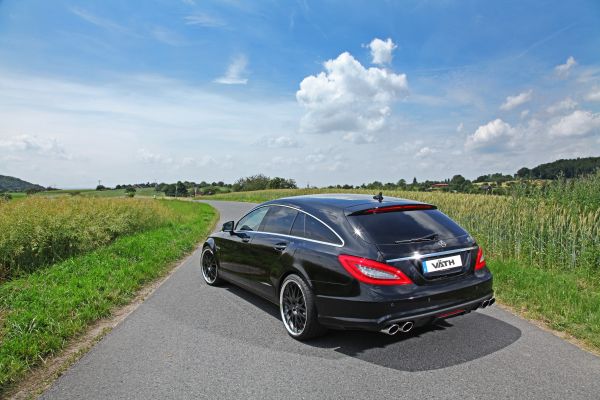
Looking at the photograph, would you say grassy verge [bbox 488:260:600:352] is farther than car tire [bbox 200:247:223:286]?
No

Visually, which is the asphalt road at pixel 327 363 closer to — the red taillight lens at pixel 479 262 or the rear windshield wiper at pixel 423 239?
the red taillight lens at pixel 479 262

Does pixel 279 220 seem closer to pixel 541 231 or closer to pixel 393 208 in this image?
pixel 393 208

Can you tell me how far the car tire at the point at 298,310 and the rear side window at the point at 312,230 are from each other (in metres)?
0.49

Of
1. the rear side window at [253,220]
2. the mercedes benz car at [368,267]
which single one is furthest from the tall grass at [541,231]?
the rear side window at [253,220]

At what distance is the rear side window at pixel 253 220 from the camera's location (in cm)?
563

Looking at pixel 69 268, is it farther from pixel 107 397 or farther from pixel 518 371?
pixel 518 371

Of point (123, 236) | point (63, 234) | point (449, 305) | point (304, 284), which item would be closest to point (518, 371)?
point (449, 305)

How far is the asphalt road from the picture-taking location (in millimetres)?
3117

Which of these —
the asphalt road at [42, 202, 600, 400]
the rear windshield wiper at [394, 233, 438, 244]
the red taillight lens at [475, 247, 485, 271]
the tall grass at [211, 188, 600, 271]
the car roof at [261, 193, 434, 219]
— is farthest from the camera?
the tall grass at [211, 188, 600, 271]

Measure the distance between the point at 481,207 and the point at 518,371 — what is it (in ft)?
29.1

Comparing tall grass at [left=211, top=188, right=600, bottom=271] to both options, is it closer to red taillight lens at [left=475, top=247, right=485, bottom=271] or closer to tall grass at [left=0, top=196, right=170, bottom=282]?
red taillight lens at [left=475, top=247, right=485, bottom=271]

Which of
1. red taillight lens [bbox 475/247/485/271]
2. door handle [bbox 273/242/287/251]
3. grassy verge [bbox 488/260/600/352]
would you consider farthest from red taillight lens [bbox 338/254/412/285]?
grassy verge [bbox 488/260/600/352]

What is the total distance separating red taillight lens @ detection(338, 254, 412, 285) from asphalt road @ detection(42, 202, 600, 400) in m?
0.74

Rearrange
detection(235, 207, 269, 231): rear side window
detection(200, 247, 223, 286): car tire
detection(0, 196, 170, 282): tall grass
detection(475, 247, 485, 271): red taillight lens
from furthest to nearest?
detection(0, 196, 170, 282): tall grass → detection(200, 247, 223, 286): car tire → detection(235, 207, 269, 231): rear side window → detection(475, 247, 485, 271): red taillight lens
